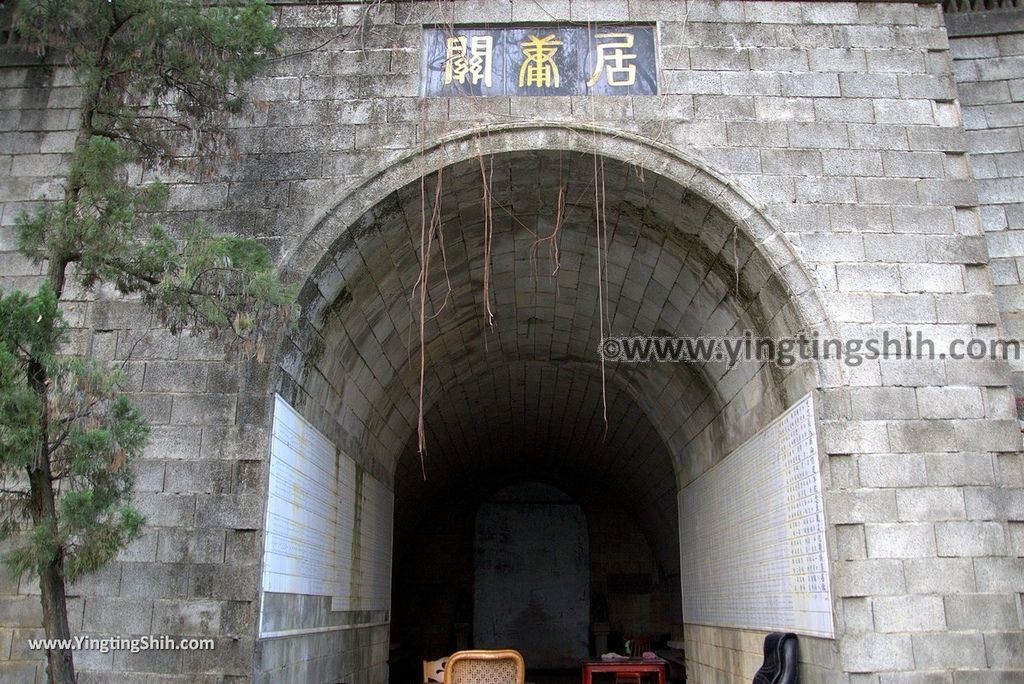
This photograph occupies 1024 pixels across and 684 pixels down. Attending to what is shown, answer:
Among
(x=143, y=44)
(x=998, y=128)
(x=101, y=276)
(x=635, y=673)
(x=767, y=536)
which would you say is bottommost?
(x=635, y=673)

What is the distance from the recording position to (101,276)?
4.36m

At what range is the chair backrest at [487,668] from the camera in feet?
15.9

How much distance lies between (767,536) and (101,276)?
4615mm

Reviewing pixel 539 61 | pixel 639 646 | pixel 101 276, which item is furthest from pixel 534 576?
pixel 101 276

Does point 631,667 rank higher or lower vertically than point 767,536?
lower

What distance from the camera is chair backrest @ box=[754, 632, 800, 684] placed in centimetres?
527

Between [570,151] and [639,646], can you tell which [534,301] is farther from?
[639,646]

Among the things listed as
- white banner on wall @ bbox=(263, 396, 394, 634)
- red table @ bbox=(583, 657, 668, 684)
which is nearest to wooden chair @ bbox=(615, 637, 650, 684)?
red table @ bbox=(583, 657, 668, 684)

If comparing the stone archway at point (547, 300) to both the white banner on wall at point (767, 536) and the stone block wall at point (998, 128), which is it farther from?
the stone block wall at point (998, 128)

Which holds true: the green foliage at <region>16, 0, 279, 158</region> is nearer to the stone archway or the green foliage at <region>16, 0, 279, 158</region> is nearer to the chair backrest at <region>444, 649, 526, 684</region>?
the stone archway

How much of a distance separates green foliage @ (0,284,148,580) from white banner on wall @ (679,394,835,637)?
378 centimetres

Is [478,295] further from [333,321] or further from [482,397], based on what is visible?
[482,397]

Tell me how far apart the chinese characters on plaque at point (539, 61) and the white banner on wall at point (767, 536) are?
2.54m

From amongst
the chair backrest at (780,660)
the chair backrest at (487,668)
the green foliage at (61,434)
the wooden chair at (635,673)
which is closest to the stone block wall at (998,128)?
the chair backrest at (780,660)
